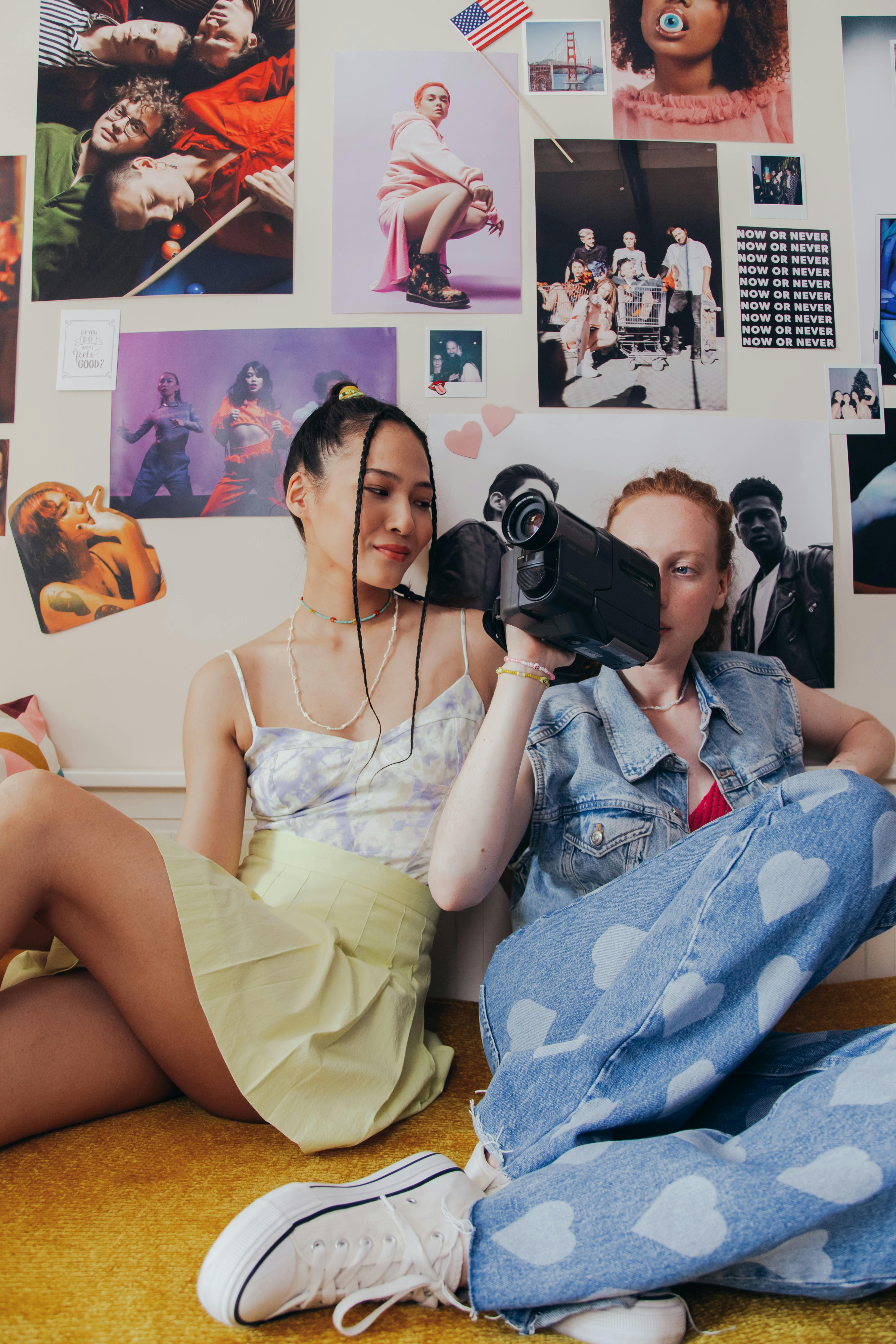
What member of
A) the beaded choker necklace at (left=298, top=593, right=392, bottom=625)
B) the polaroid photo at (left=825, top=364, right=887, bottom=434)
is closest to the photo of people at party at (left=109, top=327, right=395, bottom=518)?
the beaded choker necklace at (left=298, top=593, right=392, bottom=625)

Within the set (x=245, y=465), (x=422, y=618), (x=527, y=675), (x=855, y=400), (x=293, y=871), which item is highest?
(x=855, y=400)

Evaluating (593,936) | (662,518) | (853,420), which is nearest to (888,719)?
(853,420)

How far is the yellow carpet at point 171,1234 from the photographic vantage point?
1.84ft

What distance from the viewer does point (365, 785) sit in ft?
3.40

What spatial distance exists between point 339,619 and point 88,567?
0.45m

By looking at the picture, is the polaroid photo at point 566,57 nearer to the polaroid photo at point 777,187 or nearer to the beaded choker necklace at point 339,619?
the polaroid photo at point 777,187

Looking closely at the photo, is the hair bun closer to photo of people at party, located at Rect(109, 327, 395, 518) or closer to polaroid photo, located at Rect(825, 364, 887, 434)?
photo of people at party, located at Rect(109, 327, 395, 518)

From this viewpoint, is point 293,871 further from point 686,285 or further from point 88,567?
point 686,285

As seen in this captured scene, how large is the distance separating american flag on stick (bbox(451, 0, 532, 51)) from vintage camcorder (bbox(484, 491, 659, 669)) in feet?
3.20

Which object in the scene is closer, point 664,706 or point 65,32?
point 664,706

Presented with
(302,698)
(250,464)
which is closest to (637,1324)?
(302,698)

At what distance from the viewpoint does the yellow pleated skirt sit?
0.80 meters

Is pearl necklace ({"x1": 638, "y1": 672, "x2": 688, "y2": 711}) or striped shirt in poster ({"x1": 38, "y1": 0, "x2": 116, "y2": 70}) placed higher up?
striped shirt in poster ({"x1": 38, "y1": 0, "x2": 116, "y2": 70})

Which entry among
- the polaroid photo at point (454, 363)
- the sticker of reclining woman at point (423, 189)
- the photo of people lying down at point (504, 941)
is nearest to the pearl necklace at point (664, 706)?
the photo of people lying down at point (504, 941)
